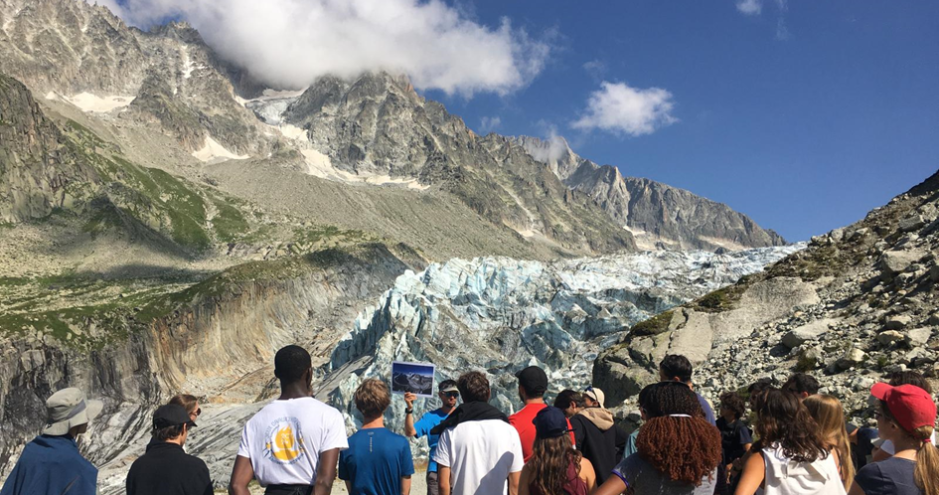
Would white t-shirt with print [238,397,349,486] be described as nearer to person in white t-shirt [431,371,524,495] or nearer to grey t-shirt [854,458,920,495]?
person in white t-shirt [431,371,524,495]

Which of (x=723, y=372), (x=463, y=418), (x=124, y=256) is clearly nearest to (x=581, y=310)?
(x=723, y=372)

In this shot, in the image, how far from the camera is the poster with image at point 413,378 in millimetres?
7660

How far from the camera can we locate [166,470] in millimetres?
4410

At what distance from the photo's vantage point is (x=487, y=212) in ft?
653

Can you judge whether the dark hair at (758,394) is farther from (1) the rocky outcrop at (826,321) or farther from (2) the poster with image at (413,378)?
(1) the rocky outcrop at (826,321)

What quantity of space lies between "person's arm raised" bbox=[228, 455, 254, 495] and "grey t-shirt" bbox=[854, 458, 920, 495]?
4148mm

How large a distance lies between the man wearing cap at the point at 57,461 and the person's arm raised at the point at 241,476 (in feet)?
3.21

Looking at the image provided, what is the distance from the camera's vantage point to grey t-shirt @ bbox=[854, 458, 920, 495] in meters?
3.72

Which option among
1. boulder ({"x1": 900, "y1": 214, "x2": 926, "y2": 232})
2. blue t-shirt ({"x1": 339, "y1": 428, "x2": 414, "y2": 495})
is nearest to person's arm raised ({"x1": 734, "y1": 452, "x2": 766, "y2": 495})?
blue t-shirt ({"x1": 339, "y1": 428, "x2": 414, "y2": 495})

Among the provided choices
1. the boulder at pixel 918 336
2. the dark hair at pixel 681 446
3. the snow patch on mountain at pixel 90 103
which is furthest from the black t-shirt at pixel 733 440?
the snow patch on mountain at pixel 90 103

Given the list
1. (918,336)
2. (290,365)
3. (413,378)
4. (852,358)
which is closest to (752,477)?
(290,365)

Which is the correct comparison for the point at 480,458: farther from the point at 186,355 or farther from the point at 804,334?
the point at 186,355

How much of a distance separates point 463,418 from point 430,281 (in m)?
37.3

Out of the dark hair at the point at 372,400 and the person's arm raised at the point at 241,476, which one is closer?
the person's arm raised at the point at 241,476
